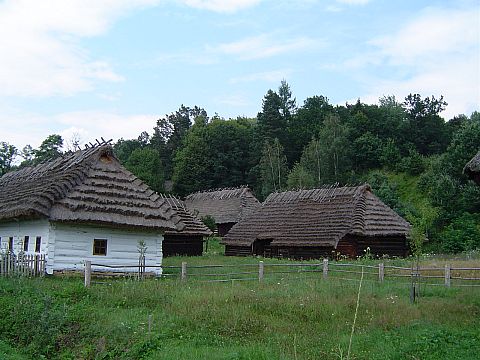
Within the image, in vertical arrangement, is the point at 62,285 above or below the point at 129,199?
below

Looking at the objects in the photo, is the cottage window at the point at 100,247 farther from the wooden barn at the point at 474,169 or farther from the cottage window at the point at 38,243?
the wooden barn at the point at 474,169

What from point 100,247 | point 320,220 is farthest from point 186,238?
point 100,247

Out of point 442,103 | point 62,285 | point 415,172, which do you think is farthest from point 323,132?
point 62,285

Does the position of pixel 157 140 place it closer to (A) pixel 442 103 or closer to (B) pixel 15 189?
(A) pixel 442 103

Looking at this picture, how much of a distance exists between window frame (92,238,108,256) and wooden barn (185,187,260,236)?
92.4ft

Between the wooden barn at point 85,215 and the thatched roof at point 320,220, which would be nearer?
the wooden barn at point 85,215

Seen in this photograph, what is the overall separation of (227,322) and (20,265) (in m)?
9.69

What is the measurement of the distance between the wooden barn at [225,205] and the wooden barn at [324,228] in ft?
36.2

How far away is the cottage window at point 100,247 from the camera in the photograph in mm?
22109

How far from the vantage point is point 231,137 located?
257ft

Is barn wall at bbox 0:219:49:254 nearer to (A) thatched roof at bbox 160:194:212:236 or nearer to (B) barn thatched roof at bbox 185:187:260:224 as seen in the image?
(A) thatched roof at bbox 160:194:212:236

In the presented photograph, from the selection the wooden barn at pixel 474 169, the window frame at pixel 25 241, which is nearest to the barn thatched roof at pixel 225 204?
the window frame at pixel 25 241

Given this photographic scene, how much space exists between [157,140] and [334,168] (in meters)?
39.1

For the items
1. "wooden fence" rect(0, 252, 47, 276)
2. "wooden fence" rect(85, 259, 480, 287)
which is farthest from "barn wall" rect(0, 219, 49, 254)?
"wooden fence" rect(85, 259, 480, 287)
